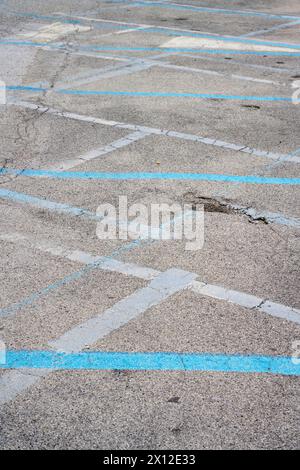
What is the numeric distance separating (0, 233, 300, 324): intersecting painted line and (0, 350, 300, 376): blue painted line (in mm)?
645

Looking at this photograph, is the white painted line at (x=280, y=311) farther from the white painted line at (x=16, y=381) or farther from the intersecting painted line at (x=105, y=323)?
the white painted line at (x=16, y=381)

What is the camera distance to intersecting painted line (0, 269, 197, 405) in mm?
4934

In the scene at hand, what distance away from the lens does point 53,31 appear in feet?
55.9

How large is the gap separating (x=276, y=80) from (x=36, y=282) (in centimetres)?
814

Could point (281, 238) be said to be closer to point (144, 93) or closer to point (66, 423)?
point (66, 423)

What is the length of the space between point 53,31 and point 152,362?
44.6ft

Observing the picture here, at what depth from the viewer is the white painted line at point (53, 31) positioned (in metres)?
16.3

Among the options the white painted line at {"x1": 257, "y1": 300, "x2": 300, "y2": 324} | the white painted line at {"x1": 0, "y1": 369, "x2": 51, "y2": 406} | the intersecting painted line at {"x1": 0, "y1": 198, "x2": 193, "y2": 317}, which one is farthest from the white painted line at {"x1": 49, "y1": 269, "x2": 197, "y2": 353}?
the white painted line at {"x1": 257, "y1": 300, "x2": 300, "y2": 324}

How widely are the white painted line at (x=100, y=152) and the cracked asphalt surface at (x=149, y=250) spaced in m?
0.03

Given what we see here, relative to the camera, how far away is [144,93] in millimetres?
11805

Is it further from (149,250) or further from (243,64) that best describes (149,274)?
(243,64)

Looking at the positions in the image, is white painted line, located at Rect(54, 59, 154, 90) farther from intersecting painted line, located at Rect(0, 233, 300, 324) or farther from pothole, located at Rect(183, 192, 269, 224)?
intersecting painted line, located at Rect(0, 233, 300, 324)

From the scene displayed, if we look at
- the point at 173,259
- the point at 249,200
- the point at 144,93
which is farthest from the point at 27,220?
the point at 144,93

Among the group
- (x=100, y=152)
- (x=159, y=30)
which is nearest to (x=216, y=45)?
(x=159, y=30)
